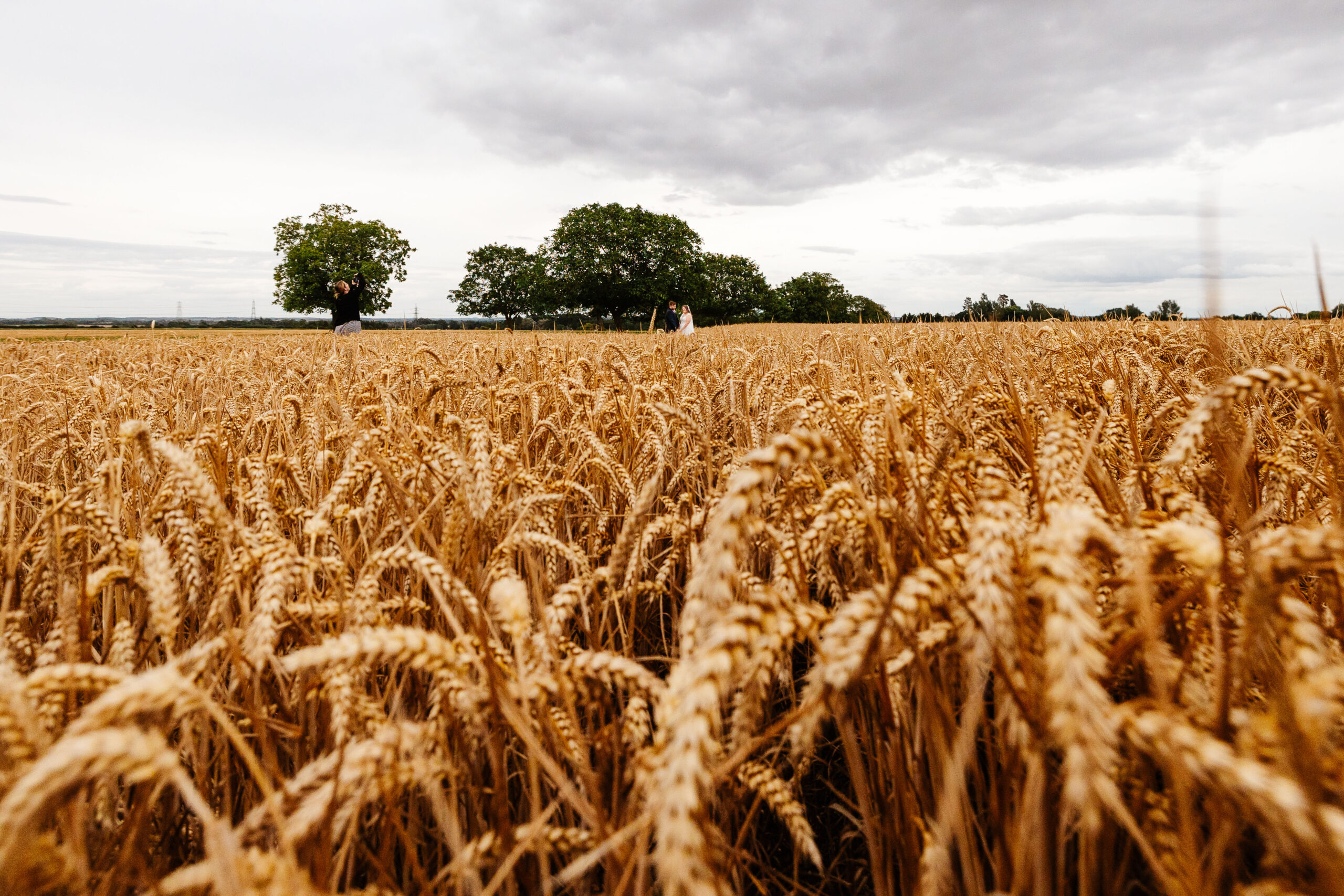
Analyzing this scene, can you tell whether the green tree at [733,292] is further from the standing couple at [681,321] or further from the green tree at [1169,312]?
the green tree at [1169,312]

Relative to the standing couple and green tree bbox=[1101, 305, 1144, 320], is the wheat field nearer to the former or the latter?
green tree bbox=[1101, 305, 1144, 320]

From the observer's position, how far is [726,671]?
514mm

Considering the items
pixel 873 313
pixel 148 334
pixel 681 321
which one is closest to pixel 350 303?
pixel 148 334

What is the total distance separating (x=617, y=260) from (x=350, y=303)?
39.6 m

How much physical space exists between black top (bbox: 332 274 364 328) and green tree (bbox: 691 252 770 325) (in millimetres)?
51370

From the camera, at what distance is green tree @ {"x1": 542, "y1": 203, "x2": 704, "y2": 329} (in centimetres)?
5269

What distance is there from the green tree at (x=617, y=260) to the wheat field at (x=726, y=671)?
51.7 metres

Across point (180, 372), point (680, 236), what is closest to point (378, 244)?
point (680, 236)

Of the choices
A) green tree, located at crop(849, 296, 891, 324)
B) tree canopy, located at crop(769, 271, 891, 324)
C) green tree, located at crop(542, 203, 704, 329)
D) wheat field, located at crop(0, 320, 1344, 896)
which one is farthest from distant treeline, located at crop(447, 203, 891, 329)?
wheat field, located at crop(0, 320, 1344, 896)

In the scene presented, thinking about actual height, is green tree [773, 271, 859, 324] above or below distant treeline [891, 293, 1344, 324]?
above

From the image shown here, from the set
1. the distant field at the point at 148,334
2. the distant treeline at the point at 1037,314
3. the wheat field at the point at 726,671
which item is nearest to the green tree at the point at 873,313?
the distant treeline at the point at 1037,314

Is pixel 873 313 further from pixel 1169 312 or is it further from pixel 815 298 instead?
pixel 815 298

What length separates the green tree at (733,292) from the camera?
224 feet

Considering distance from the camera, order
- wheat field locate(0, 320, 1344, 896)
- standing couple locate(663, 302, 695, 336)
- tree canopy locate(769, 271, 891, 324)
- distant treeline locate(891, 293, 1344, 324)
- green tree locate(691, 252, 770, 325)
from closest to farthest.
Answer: wheat field locate(0, 320, 1344, 896), distant treeline locate(891, 293, 1344, 324), standing couple locate(663, 302, 695, 336), green tree locate(691, 252, 770, 325), tree canopy locate(769, 271, 891, 324)
